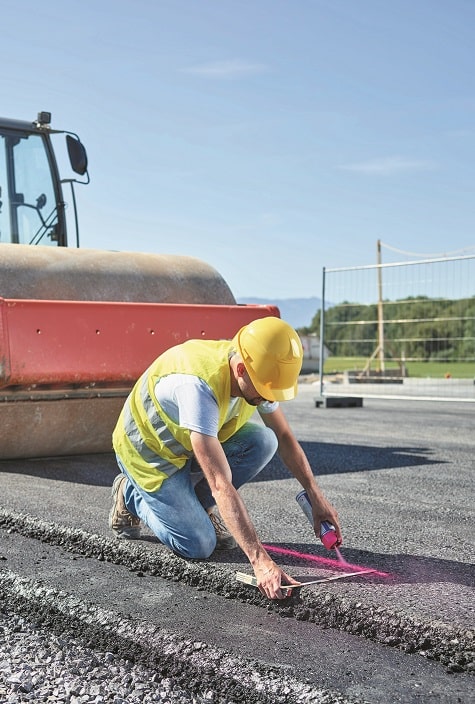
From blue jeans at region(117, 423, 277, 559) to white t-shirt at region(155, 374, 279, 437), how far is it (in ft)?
1.13

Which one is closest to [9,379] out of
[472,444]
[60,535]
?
[60,535]

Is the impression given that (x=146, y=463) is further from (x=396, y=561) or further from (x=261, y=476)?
(x=261, y=476)

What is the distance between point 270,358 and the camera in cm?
339

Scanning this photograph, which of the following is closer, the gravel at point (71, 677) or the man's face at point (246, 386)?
the gravel at point (71, 677)

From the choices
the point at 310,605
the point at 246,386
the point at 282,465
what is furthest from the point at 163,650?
the point at 282,465

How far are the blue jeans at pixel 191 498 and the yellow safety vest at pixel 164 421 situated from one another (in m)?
0.07

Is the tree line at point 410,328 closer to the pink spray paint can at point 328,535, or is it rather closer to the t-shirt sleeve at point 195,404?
the pink spray paint can at point 328,535

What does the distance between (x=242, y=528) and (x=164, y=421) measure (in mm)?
783

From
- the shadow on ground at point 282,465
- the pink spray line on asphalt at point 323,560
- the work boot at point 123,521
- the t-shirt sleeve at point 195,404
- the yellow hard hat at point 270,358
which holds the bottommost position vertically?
the shadow on ground at point 282,465

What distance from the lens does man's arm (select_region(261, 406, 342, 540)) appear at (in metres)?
3.60

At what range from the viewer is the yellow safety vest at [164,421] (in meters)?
3.54

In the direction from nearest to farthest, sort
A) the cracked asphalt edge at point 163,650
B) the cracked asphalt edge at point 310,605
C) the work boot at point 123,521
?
the cracked asphalt edge at point 163,650 < the cracked asphalt edge at point 310,605 < the work boot at point 123,521

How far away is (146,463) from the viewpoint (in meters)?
3.84

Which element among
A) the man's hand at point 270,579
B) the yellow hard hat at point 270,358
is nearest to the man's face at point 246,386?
the yellow hard hat at point 270,358
